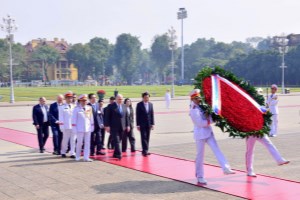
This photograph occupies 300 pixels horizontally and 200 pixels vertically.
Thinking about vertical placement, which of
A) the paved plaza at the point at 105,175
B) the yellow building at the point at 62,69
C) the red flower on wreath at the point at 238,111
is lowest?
the paved plaza at the point at 105,175

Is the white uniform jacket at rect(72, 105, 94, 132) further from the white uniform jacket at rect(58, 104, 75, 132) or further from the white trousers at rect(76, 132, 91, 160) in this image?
the white uniform jacket at rect(58, 104, 75, 132)

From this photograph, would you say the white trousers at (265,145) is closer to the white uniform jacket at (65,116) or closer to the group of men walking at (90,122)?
the group of men walking at (90,122)

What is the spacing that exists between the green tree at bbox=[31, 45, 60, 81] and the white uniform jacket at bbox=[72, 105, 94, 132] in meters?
105

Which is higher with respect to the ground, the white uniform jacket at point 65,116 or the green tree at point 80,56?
the green tree at point 80,56

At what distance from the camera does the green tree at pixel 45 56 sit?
372 ft

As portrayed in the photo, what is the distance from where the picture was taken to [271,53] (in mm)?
86875

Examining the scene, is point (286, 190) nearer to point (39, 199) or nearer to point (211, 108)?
point (211, 108)

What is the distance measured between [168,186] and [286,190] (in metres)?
2.12

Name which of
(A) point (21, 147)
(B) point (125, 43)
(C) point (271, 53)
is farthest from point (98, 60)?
(A) point (21, 147)

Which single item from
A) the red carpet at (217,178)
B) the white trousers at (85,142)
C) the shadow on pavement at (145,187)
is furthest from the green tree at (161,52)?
the shadow on pavement at (145,187)

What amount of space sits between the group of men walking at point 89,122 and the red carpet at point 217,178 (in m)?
0.50

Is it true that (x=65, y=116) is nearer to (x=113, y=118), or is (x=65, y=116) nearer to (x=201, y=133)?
(x=113, y=118)

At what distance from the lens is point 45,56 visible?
372 feet

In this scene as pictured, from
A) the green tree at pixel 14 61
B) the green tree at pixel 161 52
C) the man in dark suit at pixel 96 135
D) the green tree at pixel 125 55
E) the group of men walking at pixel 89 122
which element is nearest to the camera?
the group of men walking at pixel 89 122
